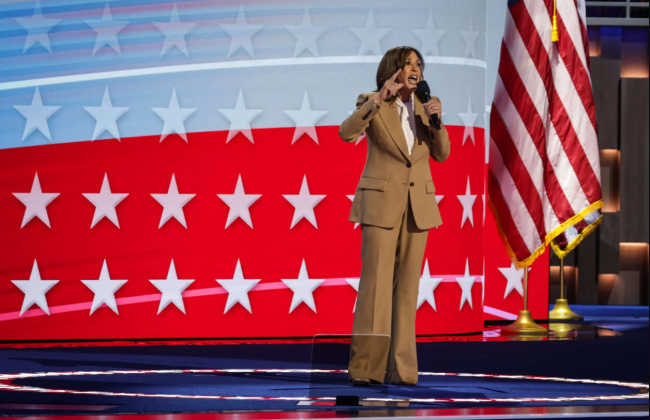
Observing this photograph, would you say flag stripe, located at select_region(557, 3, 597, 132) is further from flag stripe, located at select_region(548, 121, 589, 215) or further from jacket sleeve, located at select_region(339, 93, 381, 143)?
jacket sleeve, located at select_region(339, 93, 381, 143)

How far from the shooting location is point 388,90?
11.1ft

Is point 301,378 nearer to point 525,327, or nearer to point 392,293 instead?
→ point 392,293

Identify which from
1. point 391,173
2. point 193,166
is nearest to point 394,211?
point 391,173

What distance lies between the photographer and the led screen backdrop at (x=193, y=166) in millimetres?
5285

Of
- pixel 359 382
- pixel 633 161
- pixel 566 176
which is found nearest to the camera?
pixel 359 382

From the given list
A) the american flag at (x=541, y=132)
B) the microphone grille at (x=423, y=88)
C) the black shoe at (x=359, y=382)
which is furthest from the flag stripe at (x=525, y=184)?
the black shoe at (x=359, y=382)

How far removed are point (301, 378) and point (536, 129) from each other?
303 cm

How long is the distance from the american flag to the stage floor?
86cm

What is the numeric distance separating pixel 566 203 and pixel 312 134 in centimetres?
193

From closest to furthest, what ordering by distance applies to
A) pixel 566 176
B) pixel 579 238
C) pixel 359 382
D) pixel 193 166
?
pixel 359 382, pixel 193 166, pixel 566 176, pixel 579 238

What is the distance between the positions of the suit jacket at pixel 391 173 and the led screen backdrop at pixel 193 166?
80.4 inches

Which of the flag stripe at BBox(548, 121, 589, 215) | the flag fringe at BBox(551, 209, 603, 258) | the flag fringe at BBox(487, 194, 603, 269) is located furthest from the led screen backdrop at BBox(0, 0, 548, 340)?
the flag fringe at BBox(551, 209, 603, 258)

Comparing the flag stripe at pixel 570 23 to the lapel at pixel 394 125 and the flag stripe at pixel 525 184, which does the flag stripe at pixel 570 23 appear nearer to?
the flag stripe at pixel 525 184

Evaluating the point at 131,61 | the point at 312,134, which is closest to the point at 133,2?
the point at 131,61
